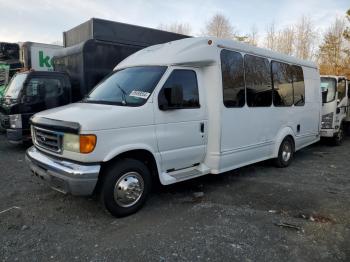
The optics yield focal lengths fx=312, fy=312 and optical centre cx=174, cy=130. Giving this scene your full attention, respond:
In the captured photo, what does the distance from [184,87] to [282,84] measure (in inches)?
124

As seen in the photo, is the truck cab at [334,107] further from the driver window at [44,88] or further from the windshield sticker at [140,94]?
the driver window at [44,88]

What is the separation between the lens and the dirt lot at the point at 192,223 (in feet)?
11.5

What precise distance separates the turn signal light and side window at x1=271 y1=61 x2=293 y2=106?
14.2ft

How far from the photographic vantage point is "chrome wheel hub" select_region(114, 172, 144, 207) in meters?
4.25

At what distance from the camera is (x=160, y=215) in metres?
4.50

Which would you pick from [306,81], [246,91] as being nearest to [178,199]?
[246,91]

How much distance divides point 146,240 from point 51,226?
→ 134 cm

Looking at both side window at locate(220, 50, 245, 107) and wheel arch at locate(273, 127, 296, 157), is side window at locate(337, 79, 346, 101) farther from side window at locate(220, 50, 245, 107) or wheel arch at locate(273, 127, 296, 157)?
side window at locate(220, 50, 245, 107)

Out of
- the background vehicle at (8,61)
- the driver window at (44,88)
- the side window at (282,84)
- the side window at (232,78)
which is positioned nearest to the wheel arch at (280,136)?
the side window at (282,84)

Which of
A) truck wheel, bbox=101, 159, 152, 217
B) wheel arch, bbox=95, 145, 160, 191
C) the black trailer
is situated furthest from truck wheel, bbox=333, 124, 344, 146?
truck wheel, bbox=101, 159, 152, 217

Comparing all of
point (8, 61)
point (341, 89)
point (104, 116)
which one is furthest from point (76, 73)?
point (341, 89)

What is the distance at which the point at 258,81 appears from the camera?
6.28m

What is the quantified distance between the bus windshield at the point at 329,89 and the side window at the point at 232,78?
5720mm

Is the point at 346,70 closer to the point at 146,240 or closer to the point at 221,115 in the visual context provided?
the point at 221,115
